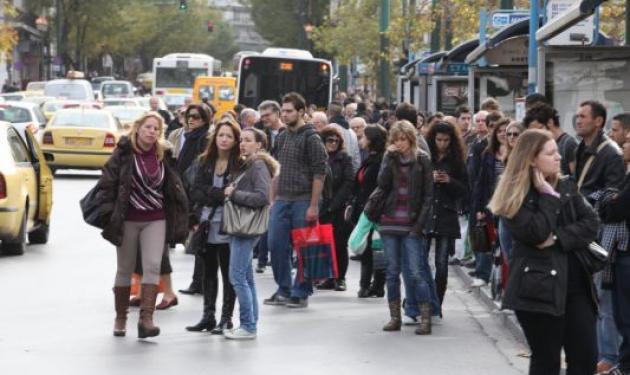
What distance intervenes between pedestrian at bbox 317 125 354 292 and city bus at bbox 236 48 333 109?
21063mm

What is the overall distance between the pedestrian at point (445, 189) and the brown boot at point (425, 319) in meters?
0.66

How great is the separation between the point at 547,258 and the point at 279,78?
29.0 m

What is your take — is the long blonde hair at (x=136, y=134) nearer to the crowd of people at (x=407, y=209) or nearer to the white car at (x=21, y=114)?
the crowd of people at (x=407, y=209)

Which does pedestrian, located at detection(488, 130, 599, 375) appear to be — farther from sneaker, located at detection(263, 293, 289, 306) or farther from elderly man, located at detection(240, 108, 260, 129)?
elderly man, located at detection(240, 108, 260, 129)

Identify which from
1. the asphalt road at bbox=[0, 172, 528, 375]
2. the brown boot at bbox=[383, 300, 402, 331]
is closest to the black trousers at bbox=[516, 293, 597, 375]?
the asphalt road at bbox=[0, 172, 528, 375]

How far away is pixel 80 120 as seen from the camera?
32562 mm

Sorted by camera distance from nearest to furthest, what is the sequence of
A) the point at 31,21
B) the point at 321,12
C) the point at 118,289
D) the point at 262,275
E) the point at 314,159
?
the point at 118,289
the point at 314,159
the point at 262,275
the point at 321,12
the point at 31,21

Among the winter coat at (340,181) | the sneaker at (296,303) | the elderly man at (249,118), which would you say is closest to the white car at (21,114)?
the elderly man at (249,118)

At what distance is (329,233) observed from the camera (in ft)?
45.2

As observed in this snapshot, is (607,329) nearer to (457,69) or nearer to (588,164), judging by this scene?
(588,164)

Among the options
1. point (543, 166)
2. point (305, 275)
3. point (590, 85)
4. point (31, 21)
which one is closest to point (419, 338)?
point (305, 275)

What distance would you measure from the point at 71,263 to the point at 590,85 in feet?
19.0

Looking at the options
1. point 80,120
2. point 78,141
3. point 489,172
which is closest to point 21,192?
point 489,172

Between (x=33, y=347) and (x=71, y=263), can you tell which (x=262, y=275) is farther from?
(x=33, y=347)
